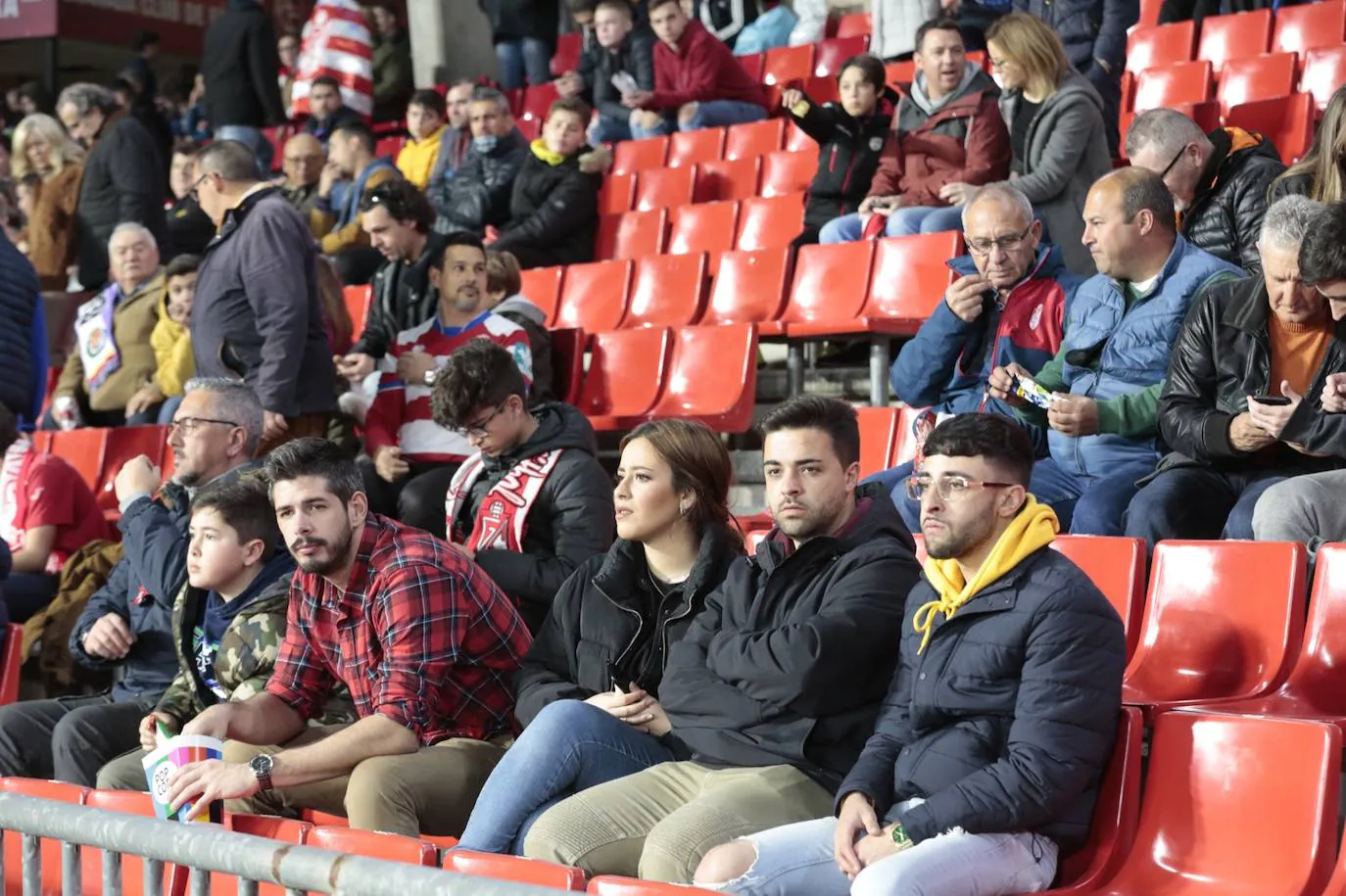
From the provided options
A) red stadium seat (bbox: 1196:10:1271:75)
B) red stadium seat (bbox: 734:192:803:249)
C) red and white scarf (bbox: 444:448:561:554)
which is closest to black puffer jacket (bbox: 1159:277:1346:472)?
red and white scarf (bbox: 444:448:561:554)

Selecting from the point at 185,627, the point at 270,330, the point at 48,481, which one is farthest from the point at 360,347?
the point at 185,627

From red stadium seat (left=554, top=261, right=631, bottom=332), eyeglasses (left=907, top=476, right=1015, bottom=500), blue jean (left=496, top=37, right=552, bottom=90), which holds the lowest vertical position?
eyeglasses (left=907, top=476, right=1015, bottom=500)

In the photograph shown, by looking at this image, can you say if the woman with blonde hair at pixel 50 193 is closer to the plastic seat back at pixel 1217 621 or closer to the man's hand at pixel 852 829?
the plastic seat back at pixel 1217 621

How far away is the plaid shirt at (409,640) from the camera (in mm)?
3662

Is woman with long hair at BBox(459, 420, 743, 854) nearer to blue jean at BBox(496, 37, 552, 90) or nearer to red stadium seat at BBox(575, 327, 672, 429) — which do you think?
red stadium seat at BBox(575, 327, 672, 429)

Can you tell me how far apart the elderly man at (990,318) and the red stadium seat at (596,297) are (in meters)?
2.58

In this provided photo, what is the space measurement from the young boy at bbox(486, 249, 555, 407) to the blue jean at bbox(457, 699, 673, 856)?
7.96ft

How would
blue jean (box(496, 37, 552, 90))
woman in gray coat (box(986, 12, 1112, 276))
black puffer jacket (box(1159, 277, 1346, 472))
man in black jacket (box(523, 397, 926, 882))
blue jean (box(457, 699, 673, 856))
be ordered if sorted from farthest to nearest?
blue jean (box(496, 37, 552, 90)) < woman in gray coat (box(986, 12, 1112, 276)) < black puffer jacket (box(1159, 277, 1346, 472)) < blue jean (box(457, 699, 673, 856)) < man in black jacket (box(523, 397, 926, 882))

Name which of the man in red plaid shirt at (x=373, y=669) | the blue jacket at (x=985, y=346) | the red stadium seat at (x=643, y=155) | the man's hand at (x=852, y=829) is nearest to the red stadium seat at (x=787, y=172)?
the red stadium seat at (x=643, y=155)

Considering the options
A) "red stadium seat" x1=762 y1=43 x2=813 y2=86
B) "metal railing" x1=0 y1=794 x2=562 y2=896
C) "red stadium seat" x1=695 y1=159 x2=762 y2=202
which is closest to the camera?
"metal railing" x1=0 y1=794 x2=562 y2=896

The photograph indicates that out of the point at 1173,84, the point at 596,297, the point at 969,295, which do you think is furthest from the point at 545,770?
the point at 1173,84

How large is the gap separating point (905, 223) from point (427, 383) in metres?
2.04

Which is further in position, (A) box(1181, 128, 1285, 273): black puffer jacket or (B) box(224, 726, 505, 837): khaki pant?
(A) box(1181, 128, 1285, 273): black puffer jacket

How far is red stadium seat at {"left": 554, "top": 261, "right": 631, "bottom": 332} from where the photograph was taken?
280 inches
